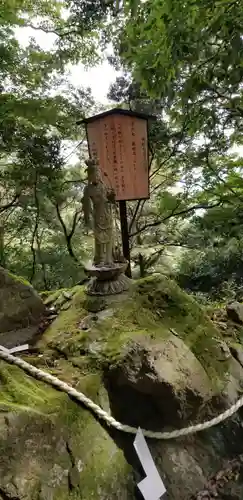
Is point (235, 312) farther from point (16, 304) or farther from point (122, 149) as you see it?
point (122, 149)

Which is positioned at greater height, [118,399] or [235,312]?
[235,312]

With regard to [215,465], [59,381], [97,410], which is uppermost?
[59,381]

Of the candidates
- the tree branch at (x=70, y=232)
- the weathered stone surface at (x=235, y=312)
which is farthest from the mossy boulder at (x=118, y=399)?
the tree branch at (x=70, y=232)

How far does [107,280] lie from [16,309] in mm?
760

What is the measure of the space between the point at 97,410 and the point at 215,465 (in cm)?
111

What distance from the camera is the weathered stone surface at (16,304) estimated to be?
8.27 ft

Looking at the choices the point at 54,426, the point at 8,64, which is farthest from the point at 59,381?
the point at 8,64

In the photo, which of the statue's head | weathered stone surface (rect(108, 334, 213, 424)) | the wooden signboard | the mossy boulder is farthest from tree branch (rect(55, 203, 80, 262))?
weathered stone surface (rect(108, 334, 213, 424))

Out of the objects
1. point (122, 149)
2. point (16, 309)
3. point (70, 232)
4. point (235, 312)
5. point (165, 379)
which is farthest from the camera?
point (70, 232)

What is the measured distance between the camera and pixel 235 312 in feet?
10.3

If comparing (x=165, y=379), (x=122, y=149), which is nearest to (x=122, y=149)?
(x=122, y=149)

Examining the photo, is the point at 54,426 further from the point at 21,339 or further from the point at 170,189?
the point at 170,189

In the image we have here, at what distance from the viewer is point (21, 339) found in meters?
2.49

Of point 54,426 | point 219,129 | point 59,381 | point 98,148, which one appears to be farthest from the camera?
point 219,129
